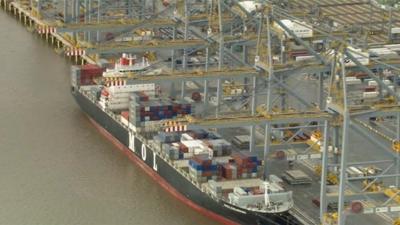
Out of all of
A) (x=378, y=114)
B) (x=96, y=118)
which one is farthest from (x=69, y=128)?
(x=378, y=114)

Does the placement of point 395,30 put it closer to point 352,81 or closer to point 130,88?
point 352,81

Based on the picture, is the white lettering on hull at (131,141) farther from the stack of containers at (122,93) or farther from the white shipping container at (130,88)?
the white shipping container at (130,88)

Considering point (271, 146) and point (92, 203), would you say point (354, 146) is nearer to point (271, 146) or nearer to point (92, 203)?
point (271, 146)

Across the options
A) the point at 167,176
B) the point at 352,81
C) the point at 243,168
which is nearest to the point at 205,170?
the point at 243,168

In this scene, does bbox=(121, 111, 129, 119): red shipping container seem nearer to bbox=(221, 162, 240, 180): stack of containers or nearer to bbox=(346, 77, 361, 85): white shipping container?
bbox=(221, 162, 240, 180): stack of containers

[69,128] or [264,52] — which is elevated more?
[264,52]

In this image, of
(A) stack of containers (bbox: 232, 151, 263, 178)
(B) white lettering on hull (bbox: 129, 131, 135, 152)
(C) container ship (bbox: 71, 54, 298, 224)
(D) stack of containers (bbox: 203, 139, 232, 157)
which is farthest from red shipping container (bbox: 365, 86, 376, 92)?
(A) stack of containers (bbox: 232, 151, 263, 178)
